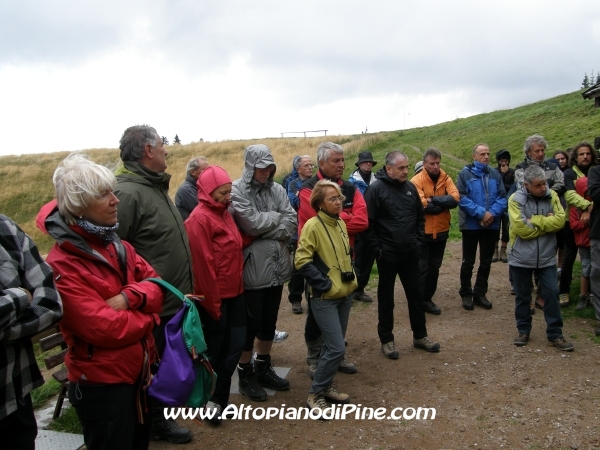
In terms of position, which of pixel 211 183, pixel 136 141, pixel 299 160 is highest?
pixel 136 141

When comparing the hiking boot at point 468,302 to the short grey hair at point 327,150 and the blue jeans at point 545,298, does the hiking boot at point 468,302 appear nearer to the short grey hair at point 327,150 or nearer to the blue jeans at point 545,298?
the blue jeans at point 545,298

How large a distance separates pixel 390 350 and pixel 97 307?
381 cm

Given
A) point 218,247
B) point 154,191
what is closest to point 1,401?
point 154,191

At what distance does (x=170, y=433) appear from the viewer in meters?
4.13

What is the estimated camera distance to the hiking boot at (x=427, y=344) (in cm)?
572

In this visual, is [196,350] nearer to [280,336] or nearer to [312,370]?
[312,370]

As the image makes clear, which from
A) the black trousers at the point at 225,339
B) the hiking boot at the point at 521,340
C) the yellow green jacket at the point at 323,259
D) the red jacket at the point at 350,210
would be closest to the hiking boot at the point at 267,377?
the black trousers at the point at 225,339

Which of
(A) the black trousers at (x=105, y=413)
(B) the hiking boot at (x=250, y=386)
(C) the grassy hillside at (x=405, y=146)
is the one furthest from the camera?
(C) the grassy hillside at (x=405, y=146)

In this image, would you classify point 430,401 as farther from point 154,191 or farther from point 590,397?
point 154,191

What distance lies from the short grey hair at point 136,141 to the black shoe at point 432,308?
4675mm

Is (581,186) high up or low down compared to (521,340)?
up

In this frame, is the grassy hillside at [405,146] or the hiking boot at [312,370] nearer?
the hiking boot at [312,370]

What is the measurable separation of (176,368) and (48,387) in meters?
2.97

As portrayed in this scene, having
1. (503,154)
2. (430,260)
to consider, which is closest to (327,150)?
(430,260)
